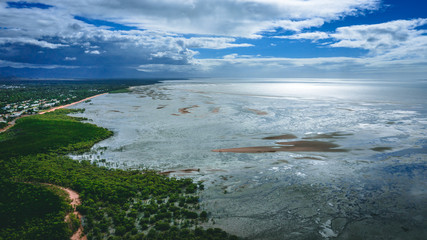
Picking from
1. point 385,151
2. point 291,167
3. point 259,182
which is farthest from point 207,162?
point 385,151

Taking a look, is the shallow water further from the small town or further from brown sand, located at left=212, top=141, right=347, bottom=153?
the small town

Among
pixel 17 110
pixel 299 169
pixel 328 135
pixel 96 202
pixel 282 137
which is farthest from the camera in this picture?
pixel 17 110

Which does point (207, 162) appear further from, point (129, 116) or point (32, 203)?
point (129, 116)

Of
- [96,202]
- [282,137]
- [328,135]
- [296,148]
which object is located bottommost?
[96,202]

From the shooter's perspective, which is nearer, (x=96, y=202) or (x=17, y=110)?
Answer: (x=96, y=202)

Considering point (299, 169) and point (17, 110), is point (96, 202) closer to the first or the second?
point (299, 169)

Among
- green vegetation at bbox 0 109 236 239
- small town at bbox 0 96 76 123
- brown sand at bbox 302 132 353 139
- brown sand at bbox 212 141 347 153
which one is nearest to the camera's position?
green vegetation at bbox 0 109 236 239

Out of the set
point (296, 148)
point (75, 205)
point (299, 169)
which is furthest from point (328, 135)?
point (75, 205)

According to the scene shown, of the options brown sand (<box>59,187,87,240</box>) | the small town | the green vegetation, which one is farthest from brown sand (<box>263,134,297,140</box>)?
the small town
